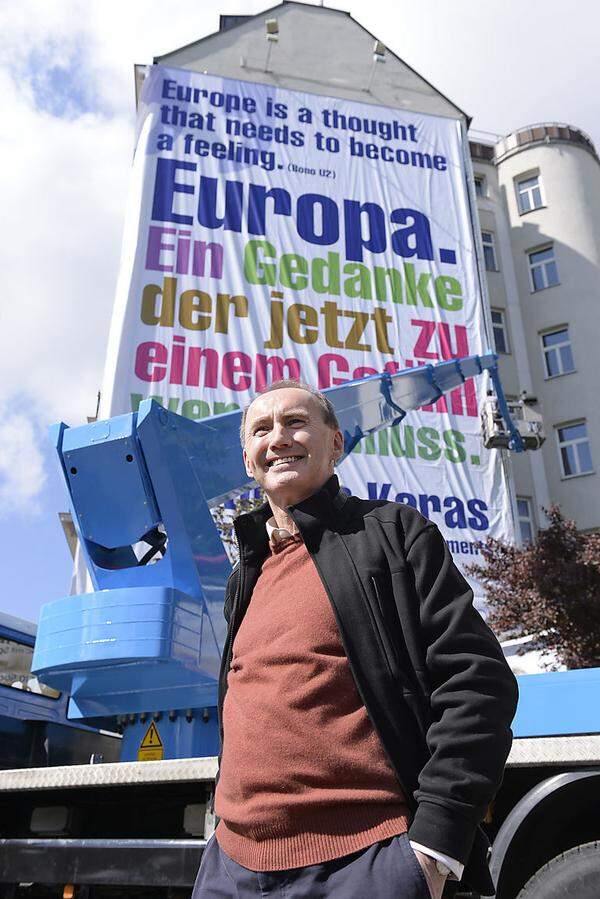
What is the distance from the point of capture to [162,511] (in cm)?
493

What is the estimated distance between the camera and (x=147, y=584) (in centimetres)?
495

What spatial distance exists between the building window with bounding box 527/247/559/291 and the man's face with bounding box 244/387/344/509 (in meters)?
21.3

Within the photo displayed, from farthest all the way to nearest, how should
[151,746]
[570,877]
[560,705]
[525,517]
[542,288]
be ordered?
[542,288] → [525,517] → [151,746] → [560,705] → [570,877]

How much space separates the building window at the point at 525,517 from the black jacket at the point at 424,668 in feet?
58.5

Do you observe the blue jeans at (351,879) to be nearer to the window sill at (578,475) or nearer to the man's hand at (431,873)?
the man's hand at (431,873)

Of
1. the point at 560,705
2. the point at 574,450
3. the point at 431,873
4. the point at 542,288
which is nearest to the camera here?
the point at 431,873

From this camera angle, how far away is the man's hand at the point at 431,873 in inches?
57.7

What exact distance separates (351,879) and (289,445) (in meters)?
1.04

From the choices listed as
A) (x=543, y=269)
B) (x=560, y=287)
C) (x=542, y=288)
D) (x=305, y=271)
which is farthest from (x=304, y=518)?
(x=543, y=269)

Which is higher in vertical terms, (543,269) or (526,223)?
(526,223)

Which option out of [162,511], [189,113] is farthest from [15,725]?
[189,113]

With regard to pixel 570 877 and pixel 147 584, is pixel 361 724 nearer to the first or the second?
pixel 570 877

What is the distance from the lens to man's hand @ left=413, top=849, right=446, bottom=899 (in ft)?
4.81

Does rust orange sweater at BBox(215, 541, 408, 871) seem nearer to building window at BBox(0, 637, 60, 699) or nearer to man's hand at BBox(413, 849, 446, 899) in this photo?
man's hand at BBox(413, 849, 446, 899)
